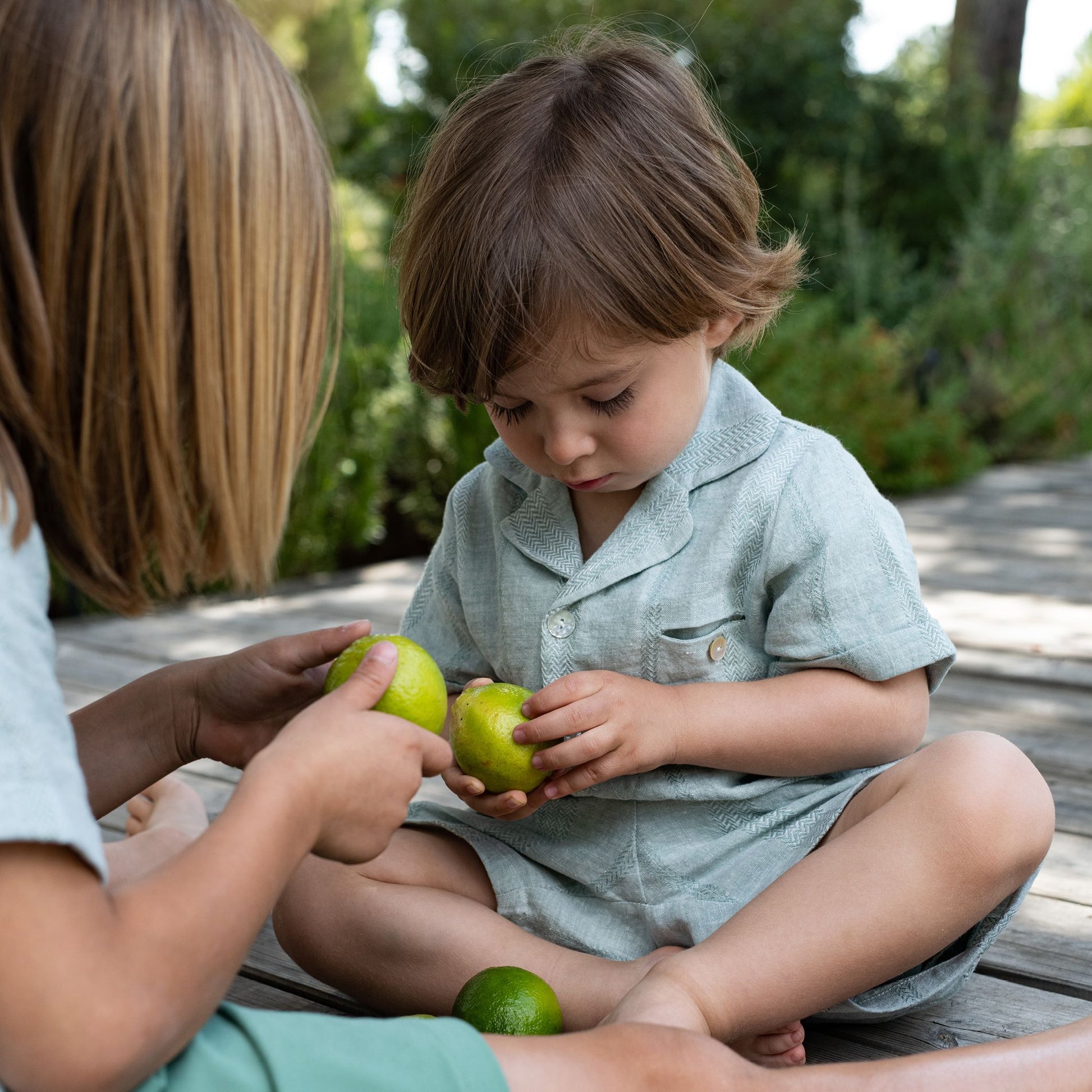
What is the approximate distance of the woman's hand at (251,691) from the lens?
1.67 meters

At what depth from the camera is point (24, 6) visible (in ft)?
3.71

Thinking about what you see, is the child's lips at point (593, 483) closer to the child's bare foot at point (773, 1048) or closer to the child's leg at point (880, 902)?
the child's leg at point (880, 902)

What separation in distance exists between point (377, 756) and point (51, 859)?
0.31 metres

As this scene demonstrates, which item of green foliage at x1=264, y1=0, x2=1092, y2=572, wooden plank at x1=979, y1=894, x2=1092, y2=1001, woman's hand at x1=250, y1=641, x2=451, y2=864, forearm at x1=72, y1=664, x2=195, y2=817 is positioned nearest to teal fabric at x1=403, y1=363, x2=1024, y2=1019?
wooden plank at x1=979, y1=894, x2=1092, y2=1001

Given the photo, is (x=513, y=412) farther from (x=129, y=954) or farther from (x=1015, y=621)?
(x=1015, y=621)

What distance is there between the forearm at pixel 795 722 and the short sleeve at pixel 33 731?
0.83 metres

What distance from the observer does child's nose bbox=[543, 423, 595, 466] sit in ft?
5.45

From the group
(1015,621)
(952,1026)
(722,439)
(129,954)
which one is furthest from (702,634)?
(1015,621)

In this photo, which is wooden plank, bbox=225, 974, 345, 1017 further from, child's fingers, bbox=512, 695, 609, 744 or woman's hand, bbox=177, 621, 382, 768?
child's fingers, bbox=512, 695, 609, 744

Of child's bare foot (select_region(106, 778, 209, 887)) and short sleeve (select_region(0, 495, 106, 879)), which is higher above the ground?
short sleeve (select_region(0, 495, 106, 879))

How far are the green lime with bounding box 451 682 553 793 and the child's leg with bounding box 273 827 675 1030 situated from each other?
0.23m

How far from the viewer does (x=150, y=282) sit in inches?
46.3

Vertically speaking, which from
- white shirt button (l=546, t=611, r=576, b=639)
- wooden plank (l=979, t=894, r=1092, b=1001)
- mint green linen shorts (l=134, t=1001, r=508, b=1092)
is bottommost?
wooden plank (l=979, t=894, r=1092, b=1001)

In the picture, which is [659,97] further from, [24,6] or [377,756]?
[377,756]
